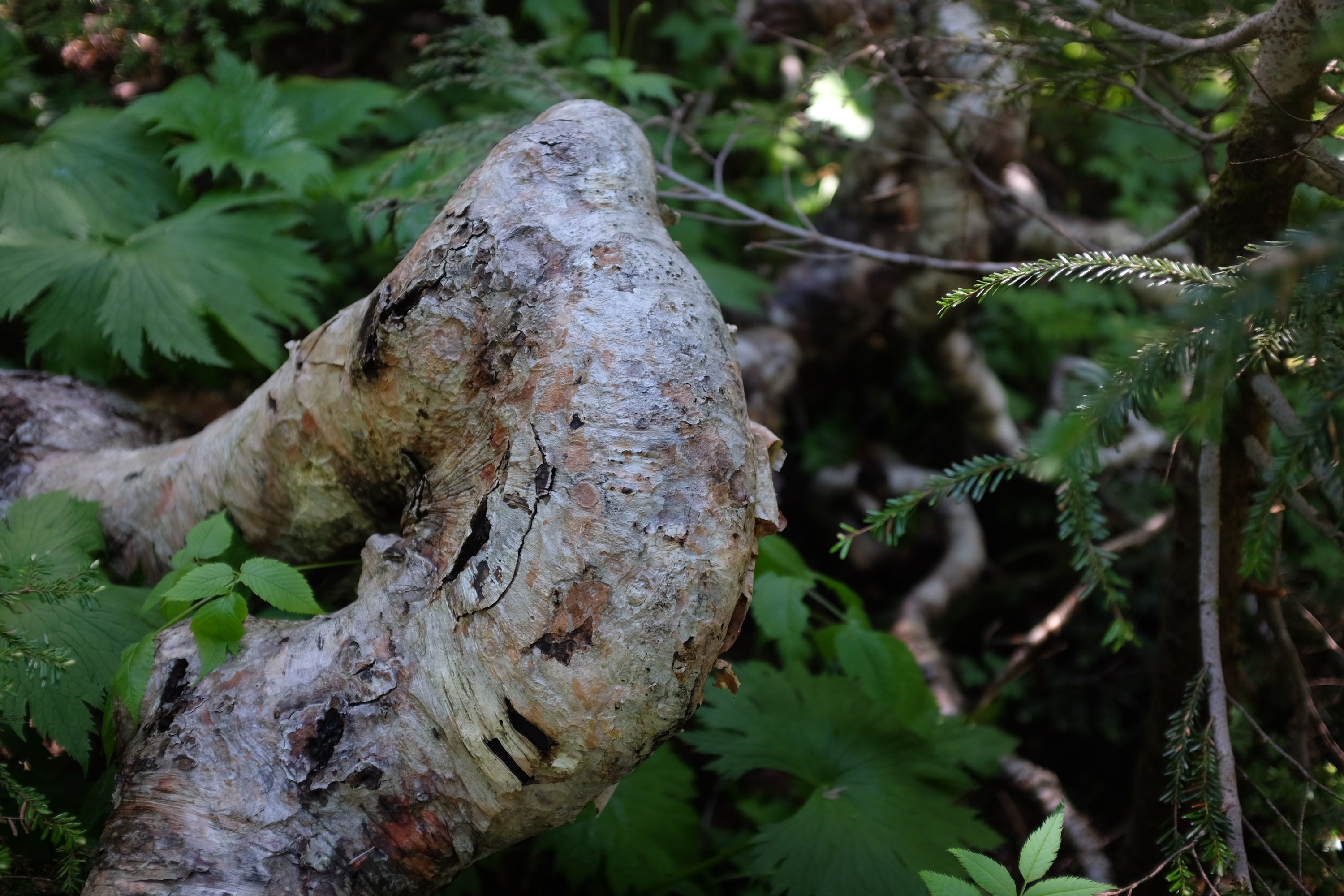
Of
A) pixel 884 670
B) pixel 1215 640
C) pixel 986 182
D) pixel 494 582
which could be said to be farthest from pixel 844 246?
pixel 494 582

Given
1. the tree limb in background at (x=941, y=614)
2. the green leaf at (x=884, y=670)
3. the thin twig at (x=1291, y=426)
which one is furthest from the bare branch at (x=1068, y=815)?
the thin twig at (x=1291, y=426)

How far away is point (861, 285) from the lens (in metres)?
3.99

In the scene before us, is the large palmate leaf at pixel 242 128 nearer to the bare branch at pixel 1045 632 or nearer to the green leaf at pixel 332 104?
the green leaf at pixel 332 104

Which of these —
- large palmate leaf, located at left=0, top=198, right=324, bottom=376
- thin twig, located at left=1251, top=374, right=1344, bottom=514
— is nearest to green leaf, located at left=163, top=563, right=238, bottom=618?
large palmate leaf, located at left=0, top=198, right=324, bottom=376

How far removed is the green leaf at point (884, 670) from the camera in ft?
6.73

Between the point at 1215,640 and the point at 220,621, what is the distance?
6.74ft

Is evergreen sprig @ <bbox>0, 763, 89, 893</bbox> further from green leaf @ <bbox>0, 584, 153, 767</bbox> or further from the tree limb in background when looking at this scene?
the tree limb in background

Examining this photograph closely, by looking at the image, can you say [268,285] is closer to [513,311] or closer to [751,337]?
[513,311]

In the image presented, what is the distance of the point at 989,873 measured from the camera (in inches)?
50.7

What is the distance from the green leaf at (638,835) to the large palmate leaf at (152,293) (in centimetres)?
172

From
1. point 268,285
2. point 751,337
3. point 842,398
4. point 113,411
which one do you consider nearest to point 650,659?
point 268,285

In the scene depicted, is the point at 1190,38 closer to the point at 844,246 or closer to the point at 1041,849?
the point at 844,246

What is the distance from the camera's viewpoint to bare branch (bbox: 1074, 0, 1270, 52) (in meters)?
1.52

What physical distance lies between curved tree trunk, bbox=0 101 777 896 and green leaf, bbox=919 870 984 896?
52 centimetres
